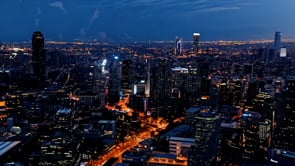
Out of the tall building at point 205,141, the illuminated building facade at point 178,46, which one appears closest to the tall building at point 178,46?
the illuminated building facade at point 178,46

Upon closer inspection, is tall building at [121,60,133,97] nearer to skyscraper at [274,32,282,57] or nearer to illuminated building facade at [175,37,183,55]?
illuminated building facade at [175,37,183,55]

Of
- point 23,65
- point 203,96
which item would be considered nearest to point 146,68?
point 203,96

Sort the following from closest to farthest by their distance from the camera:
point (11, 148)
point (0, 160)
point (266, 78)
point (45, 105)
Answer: point (0, 160)
point (11, 148)
point (45, 105)
point (266, 78)

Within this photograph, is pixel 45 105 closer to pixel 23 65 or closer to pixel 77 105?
pixel 77 105

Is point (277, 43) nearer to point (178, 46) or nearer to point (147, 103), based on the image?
point (178, 46)

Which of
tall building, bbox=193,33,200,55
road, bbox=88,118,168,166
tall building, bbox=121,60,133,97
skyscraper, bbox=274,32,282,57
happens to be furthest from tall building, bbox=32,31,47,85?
skyscraper, bbox=274,32,282,57
